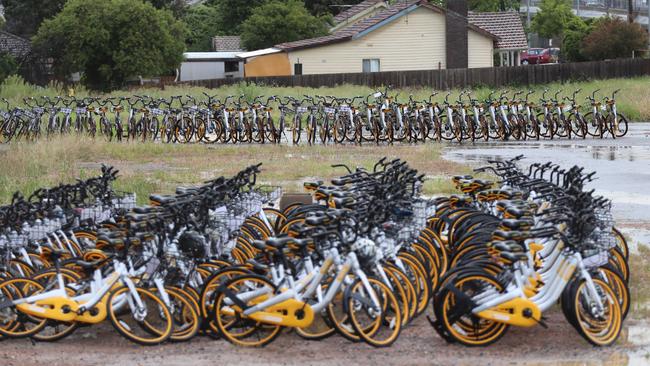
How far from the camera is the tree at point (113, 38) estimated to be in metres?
48.4

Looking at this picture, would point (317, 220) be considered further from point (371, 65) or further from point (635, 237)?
point (371, 65)

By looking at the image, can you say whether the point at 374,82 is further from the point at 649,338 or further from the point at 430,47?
the point at 649,338

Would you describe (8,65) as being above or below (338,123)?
above

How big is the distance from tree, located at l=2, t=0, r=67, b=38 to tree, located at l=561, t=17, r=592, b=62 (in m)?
28.7

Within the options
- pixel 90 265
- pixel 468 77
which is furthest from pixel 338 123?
pixel 468 77

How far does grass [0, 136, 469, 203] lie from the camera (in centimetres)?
1745

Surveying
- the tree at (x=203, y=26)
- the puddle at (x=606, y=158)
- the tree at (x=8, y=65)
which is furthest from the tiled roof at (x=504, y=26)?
the puddle at (x=606, y=158)

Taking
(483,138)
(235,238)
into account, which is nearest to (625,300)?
(235,238)

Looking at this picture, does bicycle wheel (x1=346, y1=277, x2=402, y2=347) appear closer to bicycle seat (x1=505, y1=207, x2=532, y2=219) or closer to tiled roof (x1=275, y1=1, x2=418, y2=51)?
bicycle seat (x1=505, y1=207, x2=532, y2=219)

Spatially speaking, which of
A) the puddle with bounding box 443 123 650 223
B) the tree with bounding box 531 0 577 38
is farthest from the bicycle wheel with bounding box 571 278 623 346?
the tree with bounding box 531 0 577 38

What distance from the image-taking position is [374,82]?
4375 centimetres

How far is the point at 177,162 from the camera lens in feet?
70.8

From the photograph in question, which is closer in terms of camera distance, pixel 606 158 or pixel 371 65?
pixel 606 158

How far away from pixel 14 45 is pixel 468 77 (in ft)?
80.0
